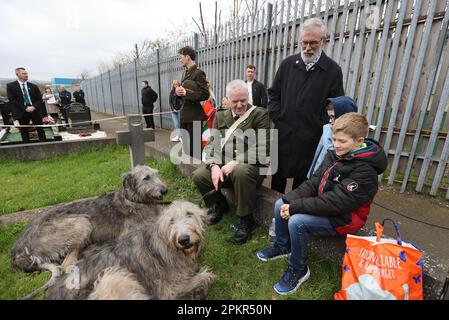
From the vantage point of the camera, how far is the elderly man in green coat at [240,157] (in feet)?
10.3

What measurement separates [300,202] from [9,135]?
10788mm

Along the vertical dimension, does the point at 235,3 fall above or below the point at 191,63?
above

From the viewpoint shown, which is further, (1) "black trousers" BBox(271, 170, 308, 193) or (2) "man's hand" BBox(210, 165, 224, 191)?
(1) "black trousers" BBox(271, 170, 308, 193)

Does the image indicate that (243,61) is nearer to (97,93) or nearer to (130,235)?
(130,235)

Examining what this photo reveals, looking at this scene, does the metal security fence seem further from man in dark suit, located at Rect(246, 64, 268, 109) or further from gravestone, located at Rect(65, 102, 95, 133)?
gravestone, located at Rect(65, 102, 95, 133)

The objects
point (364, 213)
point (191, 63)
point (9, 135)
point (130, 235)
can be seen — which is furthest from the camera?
point (9, 135)

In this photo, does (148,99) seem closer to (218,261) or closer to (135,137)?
(135,137)

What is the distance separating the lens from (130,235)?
2393 millimetres


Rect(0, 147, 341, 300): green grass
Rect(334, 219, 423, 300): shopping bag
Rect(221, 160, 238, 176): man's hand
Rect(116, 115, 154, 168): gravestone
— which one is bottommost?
Rect(0, 147, 341, 300): green grass

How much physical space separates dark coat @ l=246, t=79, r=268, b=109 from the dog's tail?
15.4 ft

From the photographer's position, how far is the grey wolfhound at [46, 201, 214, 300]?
2.01 meters

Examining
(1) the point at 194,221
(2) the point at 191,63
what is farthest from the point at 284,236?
(2) the point at 191,63

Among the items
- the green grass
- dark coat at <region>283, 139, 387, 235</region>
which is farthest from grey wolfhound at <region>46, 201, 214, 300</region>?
dark coat at <region>283, 139, 387, 235</region>

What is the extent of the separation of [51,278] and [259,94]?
498 cm
